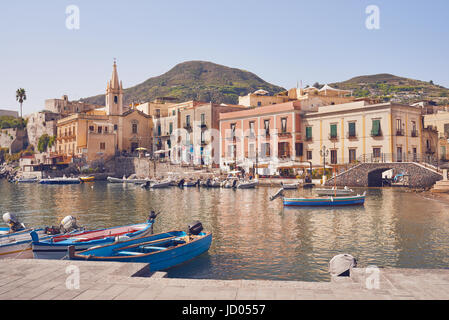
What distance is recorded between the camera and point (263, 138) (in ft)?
175

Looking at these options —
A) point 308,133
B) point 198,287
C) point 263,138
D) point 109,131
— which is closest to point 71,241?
point 198,287

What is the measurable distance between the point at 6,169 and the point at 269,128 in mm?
63930

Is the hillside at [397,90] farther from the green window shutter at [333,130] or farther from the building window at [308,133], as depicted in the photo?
the green window shutter at [333,130]

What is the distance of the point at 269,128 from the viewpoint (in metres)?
52.7

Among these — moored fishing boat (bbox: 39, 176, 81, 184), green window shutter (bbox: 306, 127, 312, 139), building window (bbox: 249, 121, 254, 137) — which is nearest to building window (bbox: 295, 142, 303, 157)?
green window shutter (bbox: 306, 127, 312, 139)

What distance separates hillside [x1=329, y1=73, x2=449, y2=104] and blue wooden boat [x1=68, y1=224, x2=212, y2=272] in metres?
93.7

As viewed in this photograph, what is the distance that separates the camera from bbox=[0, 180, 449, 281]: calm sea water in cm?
1262

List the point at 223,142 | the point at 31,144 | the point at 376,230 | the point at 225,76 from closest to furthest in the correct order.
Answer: the point at 376,230
the point at 223,142
the point at 31,144
the point at 225,76

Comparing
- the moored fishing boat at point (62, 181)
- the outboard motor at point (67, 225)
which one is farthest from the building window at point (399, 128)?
the moored fishing boat at point (62, 181)

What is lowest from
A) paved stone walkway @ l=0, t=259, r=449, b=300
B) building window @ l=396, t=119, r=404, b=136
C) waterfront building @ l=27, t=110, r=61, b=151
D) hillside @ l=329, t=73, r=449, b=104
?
paved stone walkway @ l=0, t=259, r=449, b=300

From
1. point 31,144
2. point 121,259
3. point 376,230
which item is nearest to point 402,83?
point 31,144

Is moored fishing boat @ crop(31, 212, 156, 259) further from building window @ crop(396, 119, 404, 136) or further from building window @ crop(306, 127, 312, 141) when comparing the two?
building window @ crop(306, 127, 312, 141)

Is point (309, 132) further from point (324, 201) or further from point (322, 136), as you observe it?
point (324, 201)
